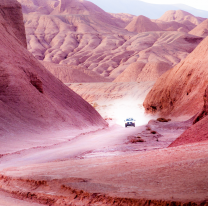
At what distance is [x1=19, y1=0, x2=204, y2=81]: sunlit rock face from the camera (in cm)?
9156

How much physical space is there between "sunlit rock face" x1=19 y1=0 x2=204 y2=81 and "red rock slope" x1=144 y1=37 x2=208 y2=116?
3736 centimetres

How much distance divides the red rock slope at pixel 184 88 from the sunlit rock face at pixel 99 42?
3736 centimetres

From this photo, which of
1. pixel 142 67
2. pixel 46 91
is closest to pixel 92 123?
Answer: pixel 46 91

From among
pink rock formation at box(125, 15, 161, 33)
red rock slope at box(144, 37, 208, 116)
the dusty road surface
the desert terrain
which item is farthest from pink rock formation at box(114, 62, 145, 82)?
the dusty road surface

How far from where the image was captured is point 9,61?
20.2 m

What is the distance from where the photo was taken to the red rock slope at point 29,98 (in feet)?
58.0

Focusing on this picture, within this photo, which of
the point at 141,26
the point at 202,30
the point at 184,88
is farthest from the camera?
the point at 141,26

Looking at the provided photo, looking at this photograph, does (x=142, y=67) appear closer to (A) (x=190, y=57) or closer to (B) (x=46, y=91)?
(A) (x=190, y=57)

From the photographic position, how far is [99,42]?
11031cm

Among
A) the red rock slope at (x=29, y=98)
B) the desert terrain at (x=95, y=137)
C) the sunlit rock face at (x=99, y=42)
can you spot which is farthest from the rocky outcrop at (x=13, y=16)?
the sunlit rock face at (x=99, y=42)

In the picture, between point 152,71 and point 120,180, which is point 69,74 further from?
point 120,180

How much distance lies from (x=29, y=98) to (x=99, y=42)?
93.3 meters

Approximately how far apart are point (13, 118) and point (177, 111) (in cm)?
1652

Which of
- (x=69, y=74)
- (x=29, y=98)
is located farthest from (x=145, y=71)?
(x=29, y=98)
